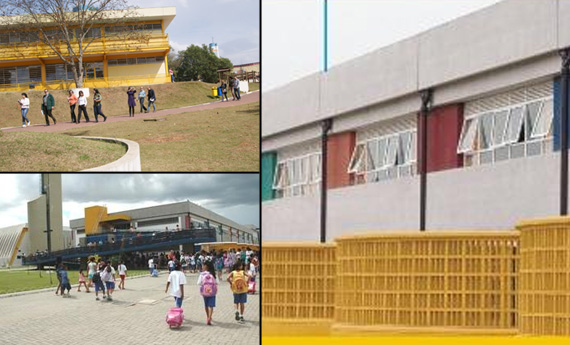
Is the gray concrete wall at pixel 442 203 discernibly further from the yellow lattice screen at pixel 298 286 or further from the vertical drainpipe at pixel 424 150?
the yellow lattice screen at pixel 298 286

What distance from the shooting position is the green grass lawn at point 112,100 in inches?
552

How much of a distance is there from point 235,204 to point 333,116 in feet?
16.2

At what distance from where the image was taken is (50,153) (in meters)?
9.37

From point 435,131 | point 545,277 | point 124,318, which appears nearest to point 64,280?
point 124,318

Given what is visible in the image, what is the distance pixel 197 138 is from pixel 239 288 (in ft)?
17.2

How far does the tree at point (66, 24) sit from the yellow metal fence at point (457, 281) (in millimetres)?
6925

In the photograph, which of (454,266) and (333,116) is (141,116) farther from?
(454,266)

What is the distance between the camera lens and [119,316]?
274 inches

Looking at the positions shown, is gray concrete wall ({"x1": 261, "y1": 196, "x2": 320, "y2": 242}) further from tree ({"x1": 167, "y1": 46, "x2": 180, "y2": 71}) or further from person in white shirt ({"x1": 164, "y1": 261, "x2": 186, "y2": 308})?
person in white shirt ({"x1": 164, "y1": 261, "x2": 186, "y2": 308})

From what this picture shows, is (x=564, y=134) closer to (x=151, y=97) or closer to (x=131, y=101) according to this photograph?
(x=131, y=101)

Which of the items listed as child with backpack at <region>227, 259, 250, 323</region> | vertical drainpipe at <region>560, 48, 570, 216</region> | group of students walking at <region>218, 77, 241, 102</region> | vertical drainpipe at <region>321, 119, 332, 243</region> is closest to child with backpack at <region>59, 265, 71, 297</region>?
child with backpack at <region>227, 259, 250, 323</region>

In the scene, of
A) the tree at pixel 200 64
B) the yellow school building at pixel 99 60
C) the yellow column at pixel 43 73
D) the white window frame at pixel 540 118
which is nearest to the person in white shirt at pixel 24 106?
the yellow school building at pixel 99 60

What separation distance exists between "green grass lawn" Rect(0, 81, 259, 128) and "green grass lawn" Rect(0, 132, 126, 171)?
3993mm

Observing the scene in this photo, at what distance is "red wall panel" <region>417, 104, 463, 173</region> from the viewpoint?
10.1 meters
